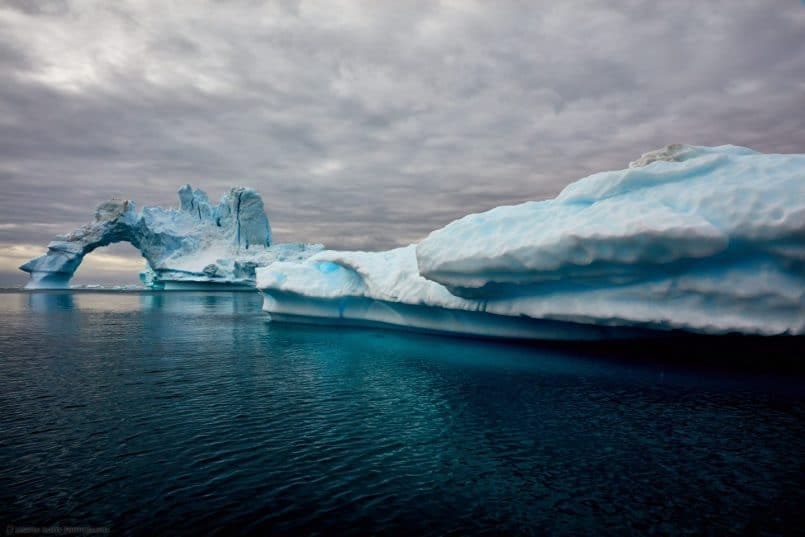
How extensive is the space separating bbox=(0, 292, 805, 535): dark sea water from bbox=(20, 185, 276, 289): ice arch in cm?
6153

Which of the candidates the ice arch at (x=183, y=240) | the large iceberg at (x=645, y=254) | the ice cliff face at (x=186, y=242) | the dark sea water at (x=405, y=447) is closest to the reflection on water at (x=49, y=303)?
the ice arch at (x=183, y=240)

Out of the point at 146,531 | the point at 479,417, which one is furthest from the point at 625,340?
the point at 146,531

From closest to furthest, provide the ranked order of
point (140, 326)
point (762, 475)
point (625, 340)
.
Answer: point (762, 475), point (625, 340), point (140, 326)

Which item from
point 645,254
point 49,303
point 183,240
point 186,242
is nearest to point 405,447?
point 645,254

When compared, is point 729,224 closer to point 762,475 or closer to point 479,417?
point 762,475

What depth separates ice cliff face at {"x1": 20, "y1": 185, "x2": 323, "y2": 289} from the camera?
6888 centimetres

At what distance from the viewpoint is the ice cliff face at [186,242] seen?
226 feet

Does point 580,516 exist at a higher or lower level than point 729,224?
lower

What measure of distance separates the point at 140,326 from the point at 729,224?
27411 mm

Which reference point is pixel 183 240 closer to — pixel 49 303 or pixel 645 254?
pixel 49 303

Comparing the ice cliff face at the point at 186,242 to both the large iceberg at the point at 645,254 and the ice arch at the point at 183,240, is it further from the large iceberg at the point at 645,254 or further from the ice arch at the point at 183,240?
the large iceberg at the point at 645,254

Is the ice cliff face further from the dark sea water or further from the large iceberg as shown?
the large iceberg

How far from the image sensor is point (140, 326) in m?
26.1

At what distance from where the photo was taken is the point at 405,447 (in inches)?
291
